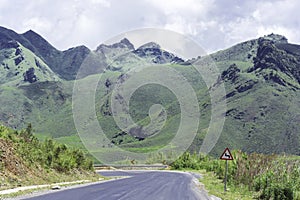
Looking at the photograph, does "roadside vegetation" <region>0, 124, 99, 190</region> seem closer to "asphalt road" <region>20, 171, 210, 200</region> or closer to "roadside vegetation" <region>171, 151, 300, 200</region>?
"asphalt road" <region>20, 171, 210, 200</region>

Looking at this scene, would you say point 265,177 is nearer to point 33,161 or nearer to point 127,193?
point 127,193

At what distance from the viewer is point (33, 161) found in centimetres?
3675

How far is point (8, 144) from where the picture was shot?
35000 millimetres

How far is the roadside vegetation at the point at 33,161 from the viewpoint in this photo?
3156cm

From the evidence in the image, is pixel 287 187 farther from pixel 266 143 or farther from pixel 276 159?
pixel 266 143

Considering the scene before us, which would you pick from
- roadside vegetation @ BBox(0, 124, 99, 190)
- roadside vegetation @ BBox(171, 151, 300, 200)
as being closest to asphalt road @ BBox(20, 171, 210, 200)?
roadside vegetation @ BBox(171, 151, 300, 200)

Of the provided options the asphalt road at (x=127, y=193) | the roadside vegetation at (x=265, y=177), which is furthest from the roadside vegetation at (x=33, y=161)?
the roadside vegetation at (x=265, y=177)

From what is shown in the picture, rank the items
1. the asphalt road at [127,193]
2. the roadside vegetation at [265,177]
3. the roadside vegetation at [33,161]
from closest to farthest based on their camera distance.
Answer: the asphalt road at [127,193], the roadside vegetation at [265,177], the roadside vegetation at [33,161]

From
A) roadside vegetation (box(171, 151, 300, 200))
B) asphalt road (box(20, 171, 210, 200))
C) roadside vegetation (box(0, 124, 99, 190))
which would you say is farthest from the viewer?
roadside vegetation (box(0, 124, 99, 190))

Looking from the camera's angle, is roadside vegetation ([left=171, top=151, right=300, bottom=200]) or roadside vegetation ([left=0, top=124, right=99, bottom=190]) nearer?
roadside vegetation ([left=171, top=151, right=300, bottom=200])

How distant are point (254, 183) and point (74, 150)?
23.9 m

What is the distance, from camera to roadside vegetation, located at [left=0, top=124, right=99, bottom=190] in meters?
31.6

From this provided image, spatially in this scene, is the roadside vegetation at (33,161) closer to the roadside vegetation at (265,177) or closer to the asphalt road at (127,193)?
the asphalt road at (127,193)

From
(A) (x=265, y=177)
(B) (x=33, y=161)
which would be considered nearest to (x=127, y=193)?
(A) (x=265, y=177)
